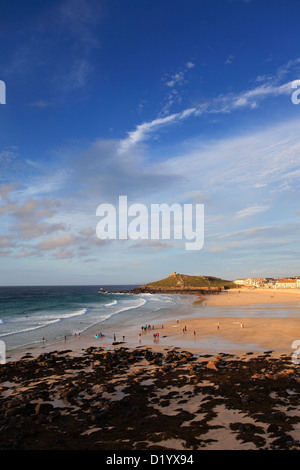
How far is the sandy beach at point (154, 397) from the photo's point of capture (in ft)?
44.0

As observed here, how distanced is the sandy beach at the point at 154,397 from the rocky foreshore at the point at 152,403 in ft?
0.18

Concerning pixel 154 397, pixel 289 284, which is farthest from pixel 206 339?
pixel 289 284

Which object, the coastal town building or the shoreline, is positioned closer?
the shoreline

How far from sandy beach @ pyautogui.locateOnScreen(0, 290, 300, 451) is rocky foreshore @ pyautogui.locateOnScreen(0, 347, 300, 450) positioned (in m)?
0.05

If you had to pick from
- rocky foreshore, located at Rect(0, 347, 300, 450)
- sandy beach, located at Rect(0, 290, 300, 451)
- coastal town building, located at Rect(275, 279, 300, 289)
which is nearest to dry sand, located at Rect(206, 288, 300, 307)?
coastal town building, located at Rect(275, 279, 300, 289)

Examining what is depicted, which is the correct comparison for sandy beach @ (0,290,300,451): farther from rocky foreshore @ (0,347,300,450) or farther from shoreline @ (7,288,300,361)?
shoreline @ (7,288,300,361)

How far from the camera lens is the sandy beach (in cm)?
1342

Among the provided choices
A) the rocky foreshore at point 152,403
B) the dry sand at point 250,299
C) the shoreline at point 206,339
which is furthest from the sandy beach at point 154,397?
the dry sand at point 250,299

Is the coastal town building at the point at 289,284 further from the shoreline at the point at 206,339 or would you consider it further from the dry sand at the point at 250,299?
the shoreline at the point at 206,339

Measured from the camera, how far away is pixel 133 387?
20.6 m

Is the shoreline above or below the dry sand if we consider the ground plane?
above

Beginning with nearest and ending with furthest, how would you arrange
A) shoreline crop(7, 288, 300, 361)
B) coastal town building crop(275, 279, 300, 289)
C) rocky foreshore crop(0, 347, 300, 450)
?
rocky foreshore crop(0, 347, 300, 450), shoreline crop(7, 288, 300, 361), coastal town building crop(275, 279, 300, 289)

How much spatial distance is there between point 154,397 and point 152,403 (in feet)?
3.21
